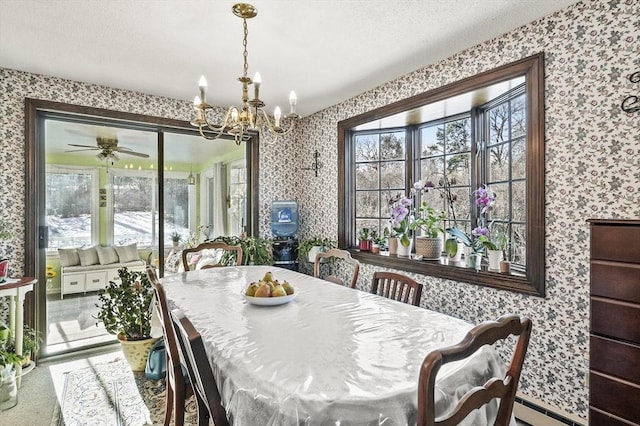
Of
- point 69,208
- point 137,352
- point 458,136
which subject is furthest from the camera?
point 69,208

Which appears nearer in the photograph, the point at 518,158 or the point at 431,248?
the point at 518,158

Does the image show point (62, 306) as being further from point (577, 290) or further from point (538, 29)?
point (538, 29)

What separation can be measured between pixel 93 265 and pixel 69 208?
0.63 meters

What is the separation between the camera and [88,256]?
3.73 metres

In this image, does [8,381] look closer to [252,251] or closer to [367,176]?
[252,251]

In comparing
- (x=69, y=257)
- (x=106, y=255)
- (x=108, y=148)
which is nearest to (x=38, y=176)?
(x=108, y=148)

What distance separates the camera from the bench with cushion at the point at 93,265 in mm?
3625

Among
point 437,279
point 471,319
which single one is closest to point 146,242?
point 437,279

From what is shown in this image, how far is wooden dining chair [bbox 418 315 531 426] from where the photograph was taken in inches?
33.9

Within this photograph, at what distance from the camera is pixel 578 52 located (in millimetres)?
2123

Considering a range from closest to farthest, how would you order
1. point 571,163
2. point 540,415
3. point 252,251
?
1. point 571,163
2. point 540,415
3. point 252,251

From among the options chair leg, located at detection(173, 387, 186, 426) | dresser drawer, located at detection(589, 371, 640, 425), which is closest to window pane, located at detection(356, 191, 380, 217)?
dresser drawer, located at detection(589, 371, 640, 425)

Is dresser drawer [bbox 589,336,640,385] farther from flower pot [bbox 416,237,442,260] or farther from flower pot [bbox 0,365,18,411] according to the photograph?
flower pot [bbox 0,365,18,411]

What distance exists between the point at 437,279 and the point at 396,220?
71cm
